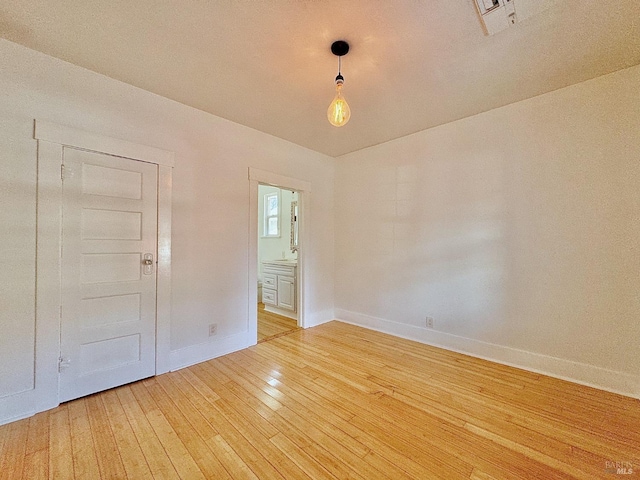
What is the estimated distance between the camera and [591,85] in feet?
7.50

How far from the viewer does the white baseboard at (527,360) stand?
2.15m

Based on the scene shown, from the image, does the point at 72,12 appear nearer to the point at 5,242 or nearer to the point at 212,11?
the point at 212,11

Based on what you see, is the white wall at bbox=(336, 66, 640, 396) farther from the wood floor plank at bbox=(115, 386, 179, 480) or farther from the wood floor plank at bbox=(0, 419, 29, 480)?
the wood floor plank at bbox=(0, 419, 29, 480)

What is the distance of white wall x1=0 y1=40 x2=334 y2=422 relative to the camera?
185 cm

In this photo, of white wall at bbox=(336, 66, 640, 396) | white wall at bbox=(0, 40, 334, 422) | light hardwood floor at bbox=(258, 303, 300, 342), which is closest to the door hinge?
white wall at bbox=(0, 40, 334, 422)

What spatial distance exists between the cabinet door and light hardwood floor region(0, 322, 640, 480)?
1.68 metres

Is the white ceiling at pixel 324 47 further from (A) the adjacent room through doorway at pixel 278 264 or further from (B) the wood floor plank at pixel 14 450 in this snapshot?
(B) the wood floor plank at pixel 14 450

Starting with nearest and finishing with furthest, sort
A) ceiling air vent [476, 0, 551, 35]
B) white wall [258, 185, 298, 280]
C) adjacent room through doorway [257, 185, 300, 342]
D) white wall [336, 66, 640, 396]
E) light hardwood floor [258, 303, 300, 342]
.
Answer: ceiling air vent [476, 0, 551, 35] < white wall [336, 66, 640, 396] < light hardwood floor [258, 303, 300, 342] < adjacent room through doorway [257, 185, 300, 342] < white wall [258, 185, 298, 280]

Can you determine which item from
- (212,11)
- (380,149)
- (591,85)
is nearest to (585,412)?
(591,85)

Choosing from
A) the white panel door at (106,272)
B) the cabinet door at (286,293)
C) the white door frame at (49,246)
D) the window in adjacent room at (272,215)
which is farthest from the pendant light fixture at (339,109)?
the window in adjacent room at (272,215)

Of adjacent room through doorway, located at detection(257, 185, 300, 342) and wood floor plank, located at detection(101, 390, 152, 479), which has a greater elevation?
adjacent room through doorway, located at detection(257, 185, 300, 342)

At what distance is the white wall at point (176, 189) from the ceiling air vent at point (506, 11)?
2504 mm

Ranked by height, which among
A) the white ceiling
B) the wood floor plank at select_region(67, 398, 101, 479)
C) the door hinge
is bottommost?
the wood floor plank at select_region(67, 398, 101, 479)

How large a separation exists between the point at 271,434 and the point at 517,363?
2.52m
